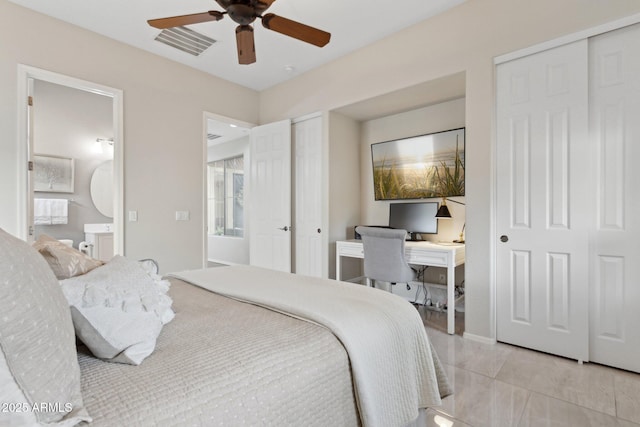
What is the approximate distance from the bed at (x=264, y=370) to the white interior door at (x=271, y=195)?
2559mm

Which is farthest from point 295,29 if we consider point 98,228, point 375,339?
point 98,228

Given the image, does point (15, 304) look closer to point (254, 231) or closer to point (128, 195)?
point (128, 195)

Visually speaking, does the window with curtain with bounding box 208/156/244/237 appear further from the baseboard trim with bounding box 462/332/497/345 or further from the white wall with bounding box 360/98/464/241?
the baseboard trim with bounding box 462/332/497/345

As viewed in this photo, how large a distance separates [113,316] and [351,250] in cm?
286

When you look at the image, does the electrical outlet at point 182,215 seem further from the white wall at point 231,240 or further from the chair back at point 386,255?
the white wall at point 231,240

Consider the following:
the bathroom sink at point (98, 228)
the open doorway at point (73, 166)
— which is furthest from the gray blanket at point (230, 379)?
the bathroom sink at point (98, 228)

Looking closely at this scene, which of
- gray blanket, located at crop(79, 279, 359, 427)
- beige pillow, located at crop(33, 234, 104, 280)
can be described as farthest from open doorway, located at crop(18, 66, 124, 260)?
gray blanket, located at crop(79, 279, 359, 427)

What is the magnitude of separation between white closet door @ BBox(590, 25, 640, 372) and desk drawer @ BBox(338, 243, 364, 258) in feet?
6.33

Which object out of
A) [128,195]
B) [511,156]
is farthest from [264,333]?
[128,195]

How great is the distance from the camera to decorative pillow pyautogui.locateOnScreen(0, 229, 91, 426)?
57 cm

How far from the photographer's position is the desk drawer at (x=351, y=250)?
3.52m

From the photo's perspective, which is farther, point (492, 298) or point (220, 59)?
point (220, 59)

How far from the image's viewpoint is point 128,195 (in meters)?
3.30

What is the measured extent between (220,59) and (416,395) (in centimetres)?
372
